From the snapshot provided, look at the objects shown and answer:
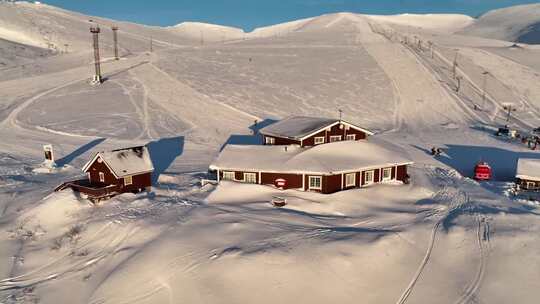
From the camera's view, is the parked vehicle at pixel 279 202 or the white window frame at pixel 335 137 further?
the white window frame at pixel 335 137

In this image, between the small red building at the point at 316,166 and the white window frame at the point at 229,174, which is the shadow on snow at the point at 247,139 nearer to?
the small red building at the point at 316,166

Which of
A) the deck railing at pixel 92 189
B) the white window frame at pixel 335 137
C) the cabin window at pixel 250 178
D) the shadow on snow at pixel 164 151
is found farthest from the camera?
the shadow on snow at pixel 164 151

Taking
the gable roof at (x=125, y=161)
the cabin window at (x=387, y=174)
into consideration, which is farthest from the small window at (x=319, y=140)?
the gable roof at (x=125, y=161)

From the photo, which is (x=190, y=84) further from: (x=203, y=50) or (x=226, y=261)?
(x=226, y=261)

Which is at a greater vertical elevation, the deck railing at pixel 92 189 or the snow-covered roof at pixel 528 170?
the snow-covered roof at pixel 528 170

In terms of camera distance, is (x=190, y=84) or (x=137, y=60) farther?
(x=137, y=60)

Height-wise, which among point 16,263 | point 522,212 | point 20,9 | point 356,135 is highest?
point 20,9

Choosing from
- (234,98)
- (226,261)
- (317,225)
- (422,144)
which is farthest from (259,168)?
(234,98)

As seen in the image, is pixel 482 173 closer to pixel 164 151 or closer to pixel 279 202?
pixel 279 202

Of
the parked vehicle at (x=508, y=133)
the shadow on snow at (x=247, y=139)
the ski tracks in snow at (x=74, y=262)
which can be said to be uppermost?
the parked vehicle at (x=508, y=133)
